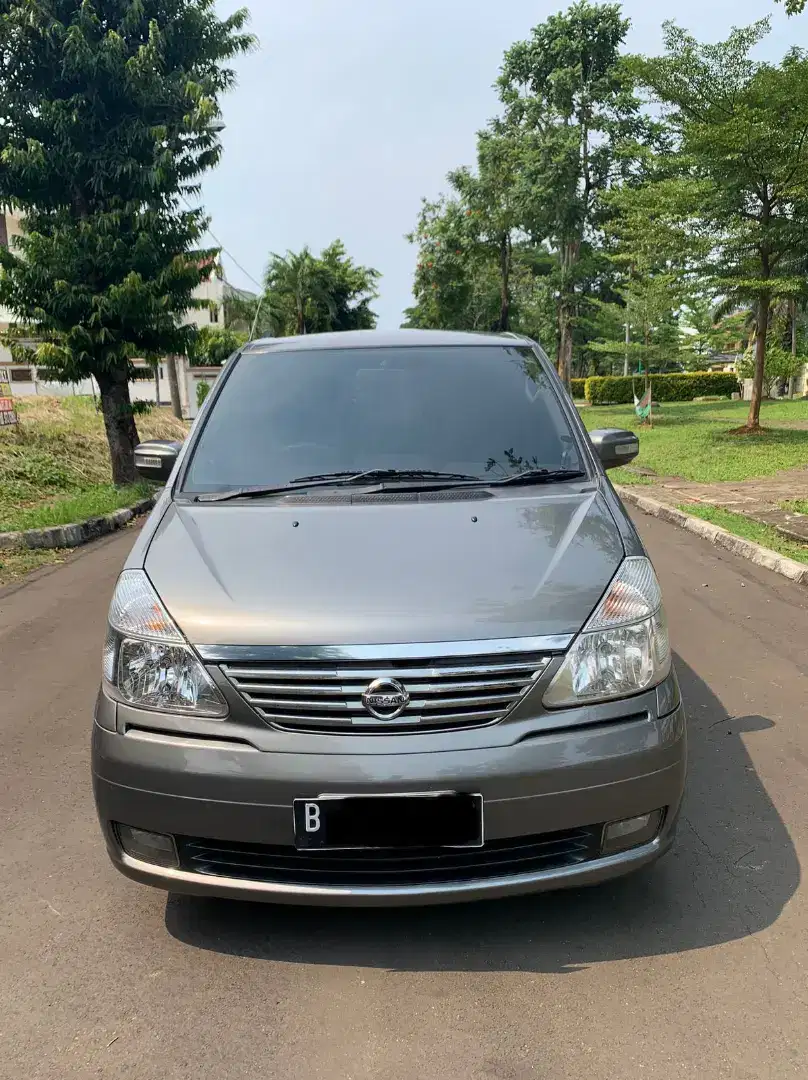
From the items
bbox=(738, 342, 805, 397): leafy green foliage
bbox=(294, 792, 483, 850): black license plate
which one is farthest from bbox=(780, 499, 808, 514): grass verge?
bbox=(738, 342, 805, 397): leafy green foliage

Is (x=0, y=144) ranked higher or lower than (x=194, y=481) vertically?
higher

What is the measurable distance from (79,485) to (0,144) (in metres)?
4.79

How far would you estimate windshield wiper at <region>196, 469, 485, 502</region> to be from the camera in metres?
3.02

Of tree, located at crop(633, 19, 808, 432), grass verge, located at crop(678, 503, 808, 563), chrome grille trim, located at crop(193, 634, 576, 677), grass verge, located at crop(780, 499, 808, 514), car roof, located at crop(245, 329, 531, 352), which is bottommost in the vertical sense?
grass verge, located at crop(678, 503, 808, 563)

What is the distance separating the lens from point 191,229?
41.4ft

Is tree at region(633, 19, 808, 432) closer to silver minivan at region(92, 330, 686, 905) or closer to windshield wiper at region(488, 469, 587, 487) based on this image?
windshield wiper at region(488, 469, 587, 487)

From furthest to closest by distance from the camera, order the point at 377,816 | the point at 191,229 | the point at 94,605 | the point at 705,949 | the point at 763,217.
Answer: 1. the point at 763,217
2. the point at 191,229
3. the point at 94,605
4. the point at 705,949
5. the point at 377,816

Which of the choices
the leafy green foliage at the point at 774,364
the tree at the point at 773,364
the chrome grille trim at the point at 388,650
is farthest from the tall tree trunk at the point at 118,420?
the leafy green foliage at the point at 774,364

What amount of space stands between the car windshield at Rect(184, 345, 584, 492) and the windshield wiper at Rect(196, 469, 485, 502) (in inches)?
1.2

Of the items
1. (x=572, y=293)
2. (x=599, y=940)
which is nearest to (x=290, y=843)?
(x=599, y=940)

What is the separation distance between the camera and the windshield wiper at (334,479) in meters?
3.02

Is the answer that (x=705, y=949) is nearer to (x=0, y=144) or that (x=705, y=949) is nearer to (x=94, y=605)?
(x=94, y=605)

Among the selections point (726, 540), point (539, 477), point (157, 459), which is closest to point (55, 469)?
point (726, 540)

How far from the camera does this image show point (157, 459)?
12.1ft
